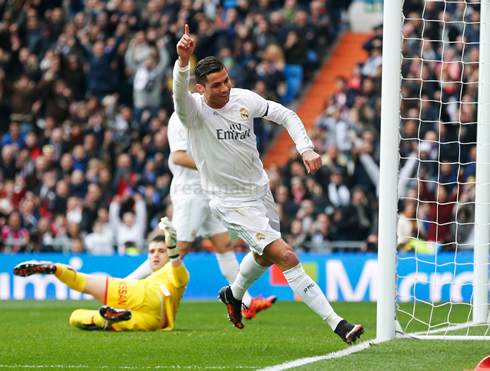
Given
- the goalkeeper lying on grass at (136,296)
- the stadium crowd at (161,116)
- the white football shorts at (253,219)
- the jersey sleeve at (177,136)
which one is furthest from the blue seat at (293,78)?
the white football shorts at (253,219)

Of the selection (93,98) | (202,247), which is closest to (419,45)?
(202,247)

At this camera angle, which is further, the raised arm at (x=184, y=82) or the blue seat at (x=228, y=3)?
the blue seat at (x=228, y=3)

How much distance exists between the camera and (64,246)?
15.0m

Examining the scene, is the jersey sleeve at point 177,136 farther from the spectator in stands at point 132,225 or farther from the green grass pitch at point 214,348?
the spectator in stands at point 132,225

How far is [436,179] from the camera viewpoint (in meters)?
14.1

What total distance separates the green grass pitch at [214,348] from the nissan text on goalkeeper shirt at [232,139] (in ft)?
4.08

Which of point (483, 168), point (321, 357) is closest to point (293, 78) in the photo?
point (483, 168)

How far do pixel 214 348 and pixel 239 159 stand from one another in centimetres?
145

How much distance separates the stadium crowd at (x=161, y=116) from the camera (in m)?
14.2

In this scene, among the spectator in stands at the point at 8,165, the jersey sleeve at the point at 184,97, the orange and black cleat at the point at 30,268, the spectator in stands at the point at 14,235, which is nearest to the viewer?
the jersey sleeve at the point at 184,97

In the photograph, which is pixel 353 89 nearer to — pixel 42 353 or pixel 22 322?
pixel 22 322

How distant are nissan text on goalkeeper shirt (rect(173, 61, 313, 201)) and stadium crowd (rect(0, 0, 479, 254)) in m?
6.53

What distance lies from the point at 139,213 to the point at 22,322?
577cm

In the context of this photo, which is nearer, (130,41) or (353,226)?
(353,226)
